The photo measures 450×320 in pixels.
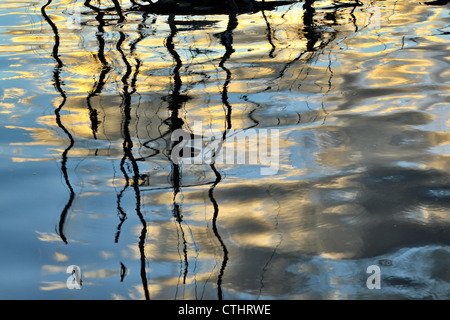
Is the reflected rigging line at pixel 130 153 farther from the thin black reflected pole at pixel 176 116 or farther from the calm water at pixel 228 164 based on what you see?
the thin black reflected pole at pixel 176 116

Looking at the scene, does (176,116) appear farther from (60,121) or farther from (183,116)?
(60,121)

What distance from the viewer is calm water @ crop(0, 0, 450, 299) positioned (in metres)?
3.74

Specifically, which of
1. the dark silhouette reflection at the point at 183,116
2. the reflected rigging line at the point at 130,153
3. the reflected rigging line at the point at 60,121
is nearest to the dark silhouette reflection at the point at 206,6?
the dark silhouette reflection at the point at 183,116

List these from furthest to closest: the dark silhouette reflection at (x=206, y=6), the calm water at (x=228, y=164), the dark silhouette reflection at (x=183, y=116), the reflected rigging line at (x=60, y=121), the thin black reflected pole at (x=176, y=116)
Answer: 1. the dark silhouette reflection at (x=206, y=6)
2. the reflected rigging line at (x=60, y=121)
3. the thin black reflected pole at (x=176, y=116)
4. the dark silhouette reflection at (x=183, y=116)
5. the calm water at (x=228, y=164)

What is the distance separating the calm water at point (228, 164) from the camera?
374 centimetres

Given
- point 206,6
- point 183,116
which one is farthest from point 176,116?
point 206,6

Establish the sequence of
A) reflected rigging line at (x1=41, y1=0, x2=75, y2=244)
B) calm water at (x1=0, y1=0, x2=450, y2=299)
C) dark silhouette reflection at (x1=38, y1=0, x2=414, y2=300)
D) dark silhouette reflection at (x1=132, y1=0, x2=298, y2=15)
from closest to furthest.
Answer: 1. calm water at (x1=0, y1=0, x2=450, y2=299)
2. dark silhouette reflection at (x1=38, y1=0, x2=414, y2=300)
3. reflected rigging line at (x1=41, y1=0, x2=75, y2=244)
4. dark silhouette reflection at (x1=132, y1=0, x2=298, y2=15)

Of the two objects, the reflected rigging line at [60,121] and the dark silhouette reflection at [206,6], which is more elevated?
the reflected rigging line at [60,121]

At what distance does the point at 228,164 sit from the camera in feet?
16.6

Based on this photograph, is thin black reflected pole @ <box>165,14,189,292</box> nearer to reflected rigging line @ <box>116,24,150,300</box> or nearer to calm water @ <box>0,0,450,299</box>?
calm water @ <box>0,0,450,299</box>

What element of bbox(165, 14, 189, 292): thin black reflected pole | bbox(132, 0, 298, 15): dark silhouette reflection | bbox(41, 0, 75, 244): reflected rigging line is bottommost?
bbox(132, 0, 298, 15): dark silhouette reflection

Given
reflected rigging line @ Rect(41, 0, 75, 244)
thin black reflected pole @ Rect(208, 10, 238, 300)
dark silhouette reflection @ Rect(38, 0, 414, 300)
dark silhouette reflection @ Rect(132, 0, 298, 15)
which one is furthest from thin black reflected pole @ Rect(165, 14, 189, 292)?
reflected rigging line @ Rect(41, 0, 75, 244)
